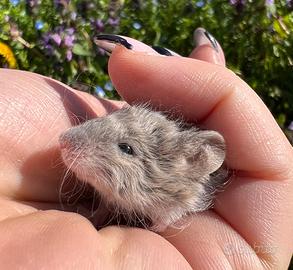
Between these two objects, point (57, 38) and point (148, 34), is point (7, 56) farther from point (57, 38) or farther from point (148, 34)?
point (148, 34)

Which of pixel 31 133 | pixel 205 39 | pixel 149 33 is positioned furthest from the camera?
pixel 149 33

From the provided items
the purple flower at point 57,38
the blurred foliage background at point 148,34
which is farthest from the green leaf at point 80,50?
the purple flower at point 57,38

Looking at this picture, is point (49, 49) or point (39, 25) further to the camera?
point (39, 25)

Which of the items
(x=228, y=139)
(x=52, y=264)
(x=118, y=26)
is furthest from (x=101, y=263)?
(x=118, y=26)

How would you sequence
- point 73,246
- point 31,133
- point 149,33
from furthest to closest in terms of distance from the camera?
point 149,33 → point 31,133 → point 73,246

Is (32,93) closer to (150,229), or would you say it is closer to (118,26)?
(150,229)

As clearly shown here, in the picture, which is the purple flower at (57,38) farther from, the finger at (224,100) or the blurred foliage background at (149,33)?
the finger at (224,100)

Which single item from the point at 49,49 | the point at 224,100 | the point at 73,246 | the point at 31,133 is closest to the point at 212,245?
the point at 224,100
